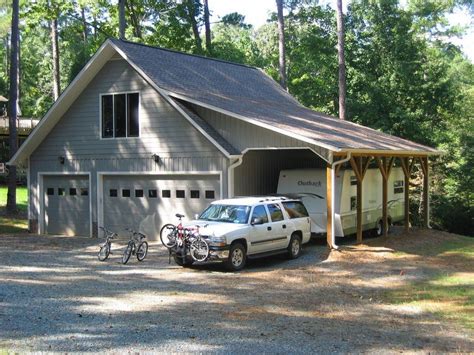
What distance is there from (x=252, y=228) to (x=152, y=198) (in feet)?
21.6

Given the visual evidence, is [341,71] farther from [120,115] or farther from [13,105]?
[13,105]

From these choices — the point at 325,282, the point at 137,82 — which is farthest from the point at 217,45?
the point at 325,282

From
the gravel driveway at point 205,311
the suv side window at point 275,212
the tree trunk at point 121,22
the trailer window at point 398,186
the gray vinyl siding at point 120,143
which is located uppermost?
the tree trunk at point 121,22

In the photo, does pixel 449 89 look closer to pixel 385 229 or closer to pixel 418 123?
pixel 418 123

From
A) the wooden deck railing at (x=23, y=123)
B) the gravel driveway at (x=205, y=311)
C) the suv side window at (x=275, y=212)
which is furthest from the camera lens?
the wooden deck railing at (x=23, y=123)

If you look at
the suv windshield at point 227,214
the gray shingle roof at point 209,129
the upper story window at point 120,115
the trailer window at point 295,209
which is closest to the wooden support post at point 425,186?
the trailer window at point 295,209

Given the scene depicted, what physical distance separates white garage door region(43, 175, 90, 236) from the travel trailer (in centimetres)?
775

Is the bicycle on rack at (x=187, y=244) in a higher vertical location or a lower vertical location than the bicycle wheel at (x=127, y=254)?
higher

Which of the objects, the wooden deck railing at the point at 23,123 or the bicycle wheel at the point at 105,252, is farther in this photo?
the wooden deck railing at the point at 23,123

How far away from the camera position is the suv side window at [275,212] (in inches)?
597

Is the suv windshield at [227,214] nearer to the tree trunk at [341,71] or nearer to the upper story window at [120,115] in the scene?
the upper story window at [120,115]

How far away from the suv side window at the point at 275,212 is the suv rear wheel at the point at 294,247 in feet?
2.68

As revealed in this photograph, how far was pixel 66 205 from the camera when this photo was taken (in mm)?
22344

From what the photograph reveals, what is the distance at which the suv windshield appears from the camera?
14.5 metres
